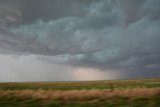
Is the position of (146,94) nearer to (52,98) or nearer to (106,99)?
(106,99)

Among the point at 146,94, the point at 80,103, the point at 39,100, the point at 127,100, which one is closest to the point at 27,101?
the point at 39,100

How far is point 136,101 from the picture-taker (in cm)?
2009

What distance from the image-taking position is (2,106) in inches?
837

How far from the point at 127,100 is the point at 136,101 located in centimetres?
77

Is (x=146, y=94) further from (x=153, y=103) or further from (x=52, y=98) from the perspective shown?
(x=52, y=98)

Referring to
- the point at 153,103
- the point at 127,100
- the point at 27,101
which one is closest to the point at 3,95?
the point at 27,101

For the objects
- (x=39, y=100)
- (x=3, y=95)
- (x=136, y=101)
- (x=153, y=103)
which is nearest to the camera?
(x=153, y=103)

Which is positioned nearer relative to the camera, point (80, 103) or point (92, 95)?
point (80, 103)

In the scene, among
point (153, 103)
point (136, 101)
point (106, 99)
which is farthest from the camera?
point (106, 99)

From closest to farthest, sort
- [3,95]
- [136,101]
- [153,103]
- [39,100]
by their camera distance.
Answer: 1. [153,103]
2. [136,101]
3. [39,100]
4. [3,95]

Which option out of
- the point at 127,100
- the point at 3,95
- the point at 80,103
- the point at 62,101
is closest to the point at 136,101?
the point at 127,100

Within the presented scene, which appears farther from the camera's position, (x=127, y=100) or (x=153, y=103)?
(x=127, y=100)

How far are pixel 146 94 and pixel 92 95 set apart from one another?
4.15 meters

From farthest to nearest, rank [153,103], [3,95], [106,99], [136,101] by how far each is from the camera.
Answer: [3,95], [106,99], [136,101], [153,103]
